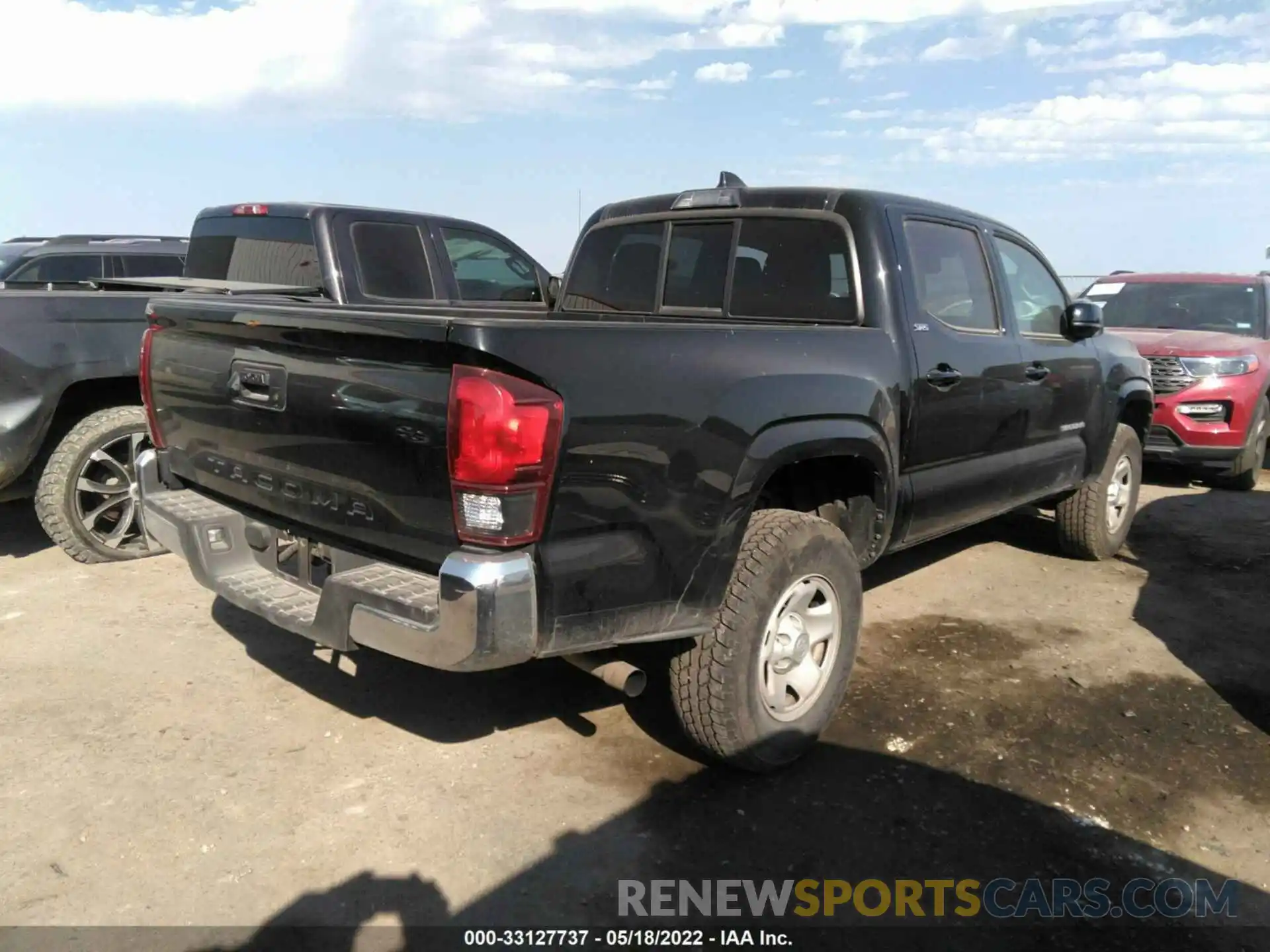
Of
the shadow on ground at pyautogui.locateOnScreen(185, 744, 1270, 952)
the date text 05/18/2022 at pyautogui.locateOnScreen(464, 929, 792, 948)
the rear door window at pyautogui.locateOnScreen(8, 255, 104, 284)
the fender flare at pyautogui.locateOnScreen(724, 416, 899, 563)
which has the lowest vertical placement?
the date text 05/18/2022 at pyautogui.locateOnScreen(464, 929, 792, 948)

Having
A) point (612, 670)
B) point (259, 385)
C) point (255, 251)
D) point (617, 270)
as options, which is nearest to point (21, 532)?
point (255, 251)

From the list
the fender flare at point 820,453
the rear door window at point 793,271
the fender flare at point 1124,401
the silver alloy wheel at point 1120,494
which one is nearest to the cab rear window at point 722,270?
the rear door window at point 793,271

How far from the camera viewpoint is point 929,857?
2.86 metres

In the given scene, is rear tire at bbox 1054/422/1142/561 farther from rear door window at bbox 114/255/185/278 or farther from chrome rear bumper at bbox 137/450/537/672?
rear door window at bbox 114/255/185/278

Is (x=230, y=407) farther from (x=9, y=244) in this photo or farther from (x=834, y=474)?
Result: (x=9, y=244)

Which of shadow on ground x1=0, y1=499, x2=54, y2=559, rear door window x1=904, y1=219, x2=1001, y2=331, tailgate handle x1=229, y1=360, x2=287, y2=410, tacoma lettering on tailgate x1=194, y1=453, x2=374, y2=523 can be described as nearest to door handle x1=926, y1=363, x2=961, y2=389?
rear door window x1=904, y1=219, x2=1001, y2=331

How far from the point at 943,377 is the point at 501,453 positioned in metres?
2.22

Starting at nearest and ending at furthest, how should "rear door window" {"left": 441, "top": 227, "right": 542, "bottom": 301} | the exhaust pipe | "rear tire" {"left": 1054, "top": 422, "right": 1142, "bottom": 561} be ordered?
the exhaust pipe, "rear tire" {"left": 1054, "top": 422, "right": 1142, "bottom": 561}, "rear door window" {"left": 441, "top": 227, "right": 542, "bottom": 301}

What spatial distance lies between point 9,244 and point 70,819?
1087cm

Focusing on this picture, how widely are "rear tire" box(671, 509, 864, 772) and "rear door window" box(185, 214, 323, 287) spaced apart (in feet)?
13.3

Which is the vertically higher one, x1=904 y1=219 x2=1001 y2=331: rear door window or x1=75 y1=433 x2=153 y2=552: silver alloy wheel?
x1=904 y1=219 x2=1001 y2=331: rear door window

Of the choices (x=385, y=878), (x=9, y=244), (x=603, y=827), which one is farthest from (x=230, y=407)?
(x=9, y=244)

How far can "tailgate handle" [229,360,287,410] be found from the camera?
2938 mm

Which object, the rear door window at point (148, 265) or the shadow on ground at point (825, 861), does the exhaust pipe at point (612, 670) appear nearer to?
the shadow on ground at point (825, 861)
